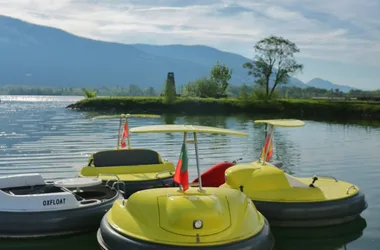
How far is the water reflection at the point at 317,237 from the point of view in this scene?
35.3ft

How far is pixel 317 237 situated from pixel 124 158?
6.42 metres

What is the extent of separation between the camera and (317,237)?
11203 millimetres

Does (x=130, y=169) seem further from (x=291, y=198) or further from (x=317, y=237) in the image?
(x=317, y=237)

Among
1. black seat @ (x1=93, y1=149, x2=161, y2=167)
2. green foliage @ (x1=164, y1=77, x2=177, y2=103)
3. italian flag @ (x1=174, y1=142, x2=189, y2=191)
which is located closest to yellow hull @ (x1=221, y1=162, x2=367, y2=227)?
italian flag @ (x1=174, y1=142, x2=189, y2=191)

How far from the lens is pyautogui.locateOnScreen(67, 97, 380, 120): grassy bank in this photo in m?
64.1

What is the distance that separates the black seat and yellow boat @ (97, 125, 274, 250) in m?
5.52

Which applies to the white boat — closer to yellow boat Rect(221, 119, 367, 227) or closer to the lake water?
the lake water

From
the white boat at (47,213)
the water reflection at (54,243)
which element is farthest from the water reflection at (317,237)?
the water reflection at (54,243)

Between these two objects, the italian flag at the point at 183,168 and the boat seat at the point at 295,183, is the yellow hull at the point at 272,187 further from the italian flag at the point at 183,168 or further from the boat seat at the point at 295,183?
the italian flag at the point at 183,168

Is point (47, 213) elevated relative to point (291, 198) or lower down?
lower down

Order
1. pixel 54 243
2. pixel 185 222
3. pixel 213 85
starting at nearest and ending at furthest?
pixel 185 222, pixel 54 243, pixel 213 85

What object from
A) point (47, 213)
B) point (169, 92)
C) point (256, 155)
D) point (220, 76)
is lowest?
point (256, 155)

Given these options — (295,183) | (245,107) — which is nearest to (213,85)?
(245,107)

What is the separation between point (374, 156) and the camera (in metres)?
25.0
